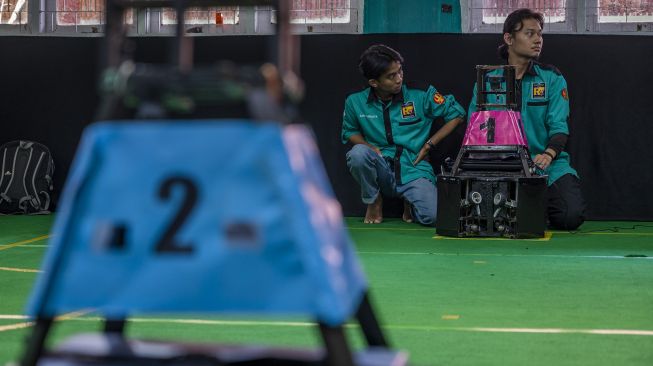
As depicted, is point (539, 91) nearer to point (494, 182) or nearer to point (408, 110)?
point (408, 110)

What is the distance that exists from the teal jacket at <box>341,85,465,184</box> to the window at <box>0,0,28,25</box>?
2898 millimetres

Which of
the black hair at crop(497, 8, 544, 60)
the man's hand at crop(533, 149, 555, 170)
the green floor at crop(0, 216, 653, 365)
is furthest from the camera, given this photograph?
the black hair at crop(497, 8, 544, 60)

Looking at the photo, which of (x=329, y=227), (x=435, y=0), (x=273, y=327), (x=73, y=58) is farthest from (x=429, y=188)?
(x=329, y=227)

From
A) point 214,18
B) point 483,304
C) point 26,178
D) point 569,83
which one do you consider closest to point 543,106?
point 569,83

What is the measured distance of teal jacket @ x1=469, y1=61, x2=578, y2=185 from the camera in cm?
754

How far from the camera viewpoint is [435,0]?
8.03 meters

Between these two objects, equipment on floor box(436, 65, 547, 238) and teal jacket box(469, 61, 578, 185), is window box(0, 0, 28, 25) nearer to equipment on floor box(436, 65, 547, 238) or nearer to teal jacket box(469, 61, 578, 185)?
teal jacket box(469, 61, 578, 185)

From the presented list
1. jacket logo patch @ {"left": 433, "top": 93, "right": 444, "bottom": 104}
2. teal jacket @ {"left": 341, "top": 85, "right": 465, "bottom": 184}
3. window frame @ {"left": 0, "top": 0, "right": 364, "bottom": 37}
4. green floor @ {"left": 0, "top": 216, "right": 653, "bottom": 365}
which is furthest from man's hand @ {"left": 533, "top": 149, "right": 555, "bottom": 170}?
window frame @ {"left": 0, "top": 0, "right": 364, "bottom": 37}

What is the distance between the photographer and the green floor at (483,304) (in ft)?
10.7

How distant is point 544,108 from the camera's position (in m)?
7.61

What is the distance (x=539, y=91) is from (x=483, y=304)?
3.71m

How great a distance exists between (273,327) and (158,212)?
1.93 metres

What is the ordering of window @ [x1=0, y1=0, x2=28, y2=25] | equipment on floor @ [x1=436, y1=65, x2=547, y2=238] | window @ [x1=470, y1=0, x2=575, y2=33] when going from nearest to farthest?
equipment on floor @ [x1=436, y1=65, x2=547, y2=238] → window @ [x1=470, y1=0, x2=575, y2=33] → window @ [x1=0, y1=0, x2=28, y2=25]

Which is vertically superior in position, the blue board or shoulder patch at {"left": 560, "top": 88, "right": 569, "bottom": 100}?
shoulder patch at {"left": 560, "top": 88, "right": 569, "bottom": 100}
